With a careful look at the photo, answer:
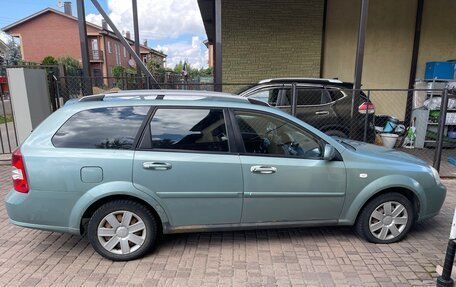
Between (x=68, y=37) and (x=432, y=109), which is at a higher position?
(x=68, y=37)

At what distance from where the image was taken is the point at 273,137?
3.52 meters

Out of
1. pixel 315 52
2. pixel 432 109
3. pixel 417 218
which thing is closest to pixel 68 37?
pixel 315 52

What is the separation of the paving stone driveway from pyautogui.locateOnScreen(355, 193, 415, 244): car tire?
0.11 metres

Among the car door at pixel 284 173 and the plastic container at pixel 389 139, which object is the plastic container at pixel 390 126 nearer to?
the plastic container at pixel 389 139

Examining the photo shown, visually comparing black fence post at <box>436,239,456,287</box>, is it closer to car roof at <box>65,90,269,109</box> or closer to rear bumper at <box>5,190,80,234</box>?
car roof at <box>65,90,269,109</box>

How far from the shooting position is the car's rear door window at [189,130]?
3215mm

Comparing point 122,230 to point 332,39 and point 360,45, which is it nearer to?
point 360,45

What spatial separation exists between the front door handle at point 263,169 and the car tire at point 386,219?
1.16 m

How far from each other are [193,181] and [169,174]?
24cm

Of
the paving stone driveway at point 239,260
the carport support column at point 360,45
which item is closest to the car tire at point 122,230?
the paving stone driveway at point 239,260

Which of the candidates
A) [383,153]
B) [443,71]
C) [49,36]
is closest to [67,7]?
[49,36]

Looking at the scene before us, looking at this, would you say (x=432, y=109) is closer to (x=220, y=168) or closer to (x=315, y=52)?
(x=315, y=52)

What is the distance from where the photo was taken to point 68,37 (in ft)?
122

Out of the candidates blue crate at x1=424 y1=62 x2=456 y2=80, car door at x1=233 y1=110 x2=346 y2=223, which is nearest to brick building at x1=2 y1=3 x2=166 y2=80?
blue crate at x1=424 y1=62 x2=456 y2=80
